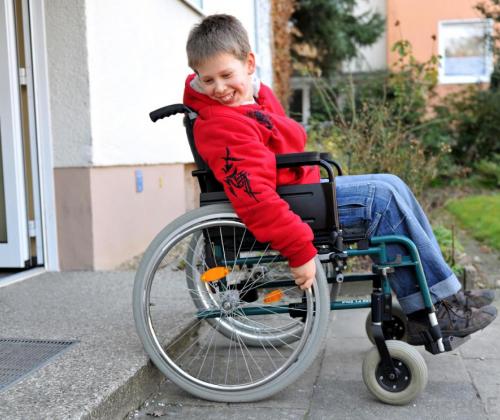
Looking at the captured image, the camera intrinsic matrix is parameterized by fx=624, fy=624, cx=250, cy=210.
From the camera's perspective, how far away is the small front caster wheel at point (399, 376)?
2166 mm

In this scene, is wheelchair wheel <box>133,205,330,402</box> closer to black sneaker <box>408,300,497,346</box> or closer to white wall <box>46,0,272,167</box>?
black sneaker <box>408,300,497,346</box>

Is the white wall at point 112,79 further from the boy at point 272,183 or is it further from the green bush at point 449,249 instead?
the green bush at point 449,249

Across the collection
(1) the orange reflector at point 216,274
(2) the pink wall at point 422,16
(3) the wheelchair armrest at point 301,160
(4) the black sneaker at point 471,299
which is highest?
(2) the pink wall at point 422,16

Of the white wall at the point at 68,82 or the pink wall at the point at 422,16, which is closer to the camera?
the white wall at the point at 68,82

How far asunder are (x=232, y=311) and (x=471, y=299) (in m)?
0.92

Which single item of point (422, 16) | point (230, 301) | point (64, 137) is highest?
point (422, 16)

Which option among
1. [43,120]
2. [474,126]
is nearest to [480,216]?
[474,126]

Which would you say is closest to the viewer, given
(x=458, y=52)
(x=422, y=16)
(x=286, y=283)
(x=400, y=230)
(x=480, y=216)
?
(x=400, y=230)

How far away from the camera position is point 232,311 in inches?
90.8

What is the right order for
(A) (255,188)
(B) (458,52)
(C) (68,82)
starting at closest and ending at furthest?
(A) (255,188) → (C) (68,82) → (B) (458,52)

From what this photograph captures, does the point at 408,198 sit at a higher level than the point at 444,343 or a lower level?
higher

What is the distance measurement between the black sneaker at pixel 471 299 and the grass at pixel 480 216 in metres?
2.85

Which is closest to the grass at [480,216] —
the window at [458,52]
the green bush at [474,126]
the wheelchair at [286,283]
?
the green bush at [474,126]

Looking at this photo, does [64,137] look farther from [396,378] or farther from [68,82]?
[396,378]
